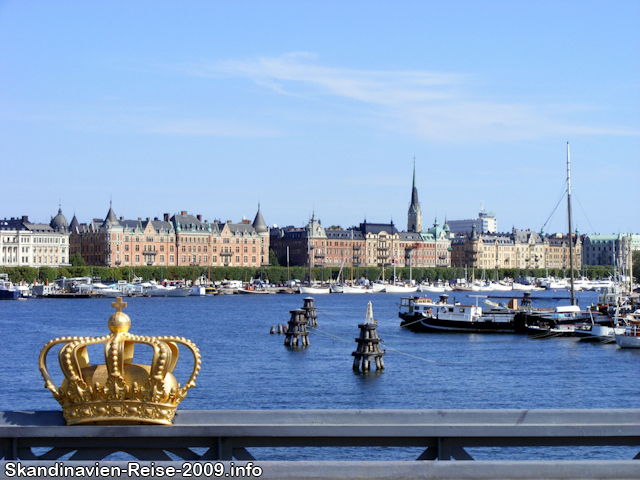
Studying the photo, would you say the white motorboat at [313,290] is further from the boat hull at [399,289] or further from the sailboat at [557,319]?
the sailboat at [557,319]

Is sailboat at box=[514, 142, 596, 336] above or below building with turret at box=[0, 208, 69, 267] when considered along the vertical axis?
below

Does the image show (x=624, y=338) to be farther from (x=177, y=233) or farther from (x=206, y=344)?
(x=177, y=233)

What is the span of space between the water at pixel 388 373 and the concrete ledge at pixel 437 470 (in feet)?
47.9

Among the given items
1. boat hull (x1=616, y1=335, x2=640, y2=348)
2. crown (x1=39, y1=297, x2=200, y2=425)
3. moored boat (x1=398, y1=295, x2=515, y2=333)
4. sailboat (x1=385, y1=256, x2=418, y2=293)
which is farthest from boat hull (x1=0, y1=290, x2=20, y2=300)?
crown (x1=39, y1=297, x2=200, y2=425)

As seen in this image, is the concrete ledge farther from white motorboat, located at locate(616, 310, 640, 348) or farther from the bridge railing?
white motorboat, located at locate(616, 310, 640, 348)

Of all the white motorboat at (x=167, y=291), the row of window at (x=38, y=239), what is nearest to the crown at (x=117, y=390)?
the white motorboat at (x=167, y=291)

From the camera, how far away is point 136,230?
523ft

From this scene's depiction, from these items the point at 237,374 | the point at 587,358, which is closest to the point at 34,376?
the point at 237,374

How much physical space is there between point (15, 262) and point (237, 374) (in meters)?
130

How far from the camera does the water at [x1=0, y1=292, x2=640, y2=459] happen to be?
94.0 ft

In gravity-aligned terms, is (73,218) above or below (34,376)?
above

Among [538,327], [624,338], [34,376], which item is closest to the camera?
[34,376]

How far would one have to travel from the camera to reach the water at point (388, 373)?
1128 inches

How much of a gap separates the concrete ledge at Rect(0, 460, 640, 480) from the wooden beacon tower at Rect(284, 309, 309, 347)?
4363cm
